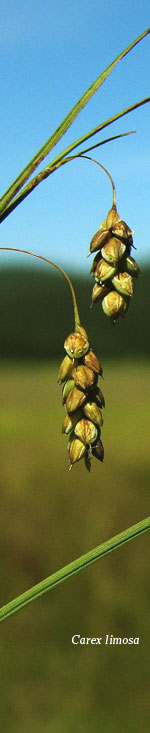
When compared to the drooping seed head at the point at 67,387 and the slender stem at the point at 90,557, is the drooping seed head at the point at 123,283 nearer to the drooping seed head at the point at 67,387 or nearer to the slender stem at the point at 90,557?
the drooping seed head at the point at 67,387

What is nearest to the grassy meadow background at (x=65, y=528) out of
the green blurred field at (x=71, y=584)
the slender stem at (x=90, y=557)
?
the green blurred field at (x=71, y=584)

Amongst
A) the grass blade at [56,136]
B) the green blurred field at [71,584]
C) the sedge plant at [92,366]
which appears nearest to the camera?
the grass blade at [56,136]

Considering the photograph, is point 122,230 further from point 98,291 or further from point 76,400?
point 76,400

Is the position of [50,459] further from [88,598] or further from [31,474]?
[88,598]

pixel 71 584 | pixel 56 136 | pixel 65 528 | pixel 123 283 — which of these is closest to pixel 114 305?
pixel 123 283

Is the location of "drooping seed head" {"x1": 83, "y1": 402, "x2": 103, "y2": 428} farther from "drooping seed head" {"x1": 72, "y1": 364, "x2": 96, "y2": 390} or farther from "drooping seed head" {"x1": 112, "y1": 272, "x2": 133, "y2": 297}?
"drooping seed head" {"x1": 112, "y1": 272, "x2": 133, "y2": 297}
